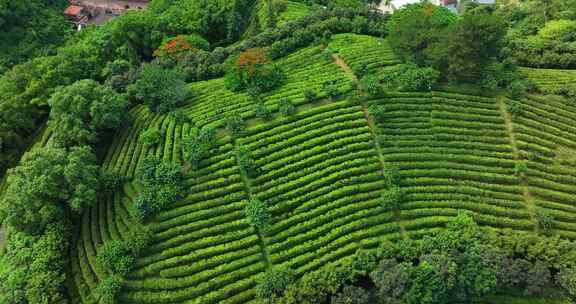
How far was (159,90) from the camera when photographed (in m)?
Result: 44.4

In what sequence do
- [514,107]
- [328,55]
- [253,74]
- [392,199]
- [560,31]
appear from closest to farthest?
[392,199]
[514,107]
[253,74]
[328,55]
[560,31]

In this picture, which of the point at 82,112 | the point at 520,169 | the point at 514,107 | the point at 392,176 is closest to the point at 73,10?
the point at 82,112

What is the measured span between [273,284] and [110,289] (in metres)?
14.1

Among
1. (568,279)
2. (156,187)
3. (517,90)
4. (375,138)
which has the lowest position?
(568,279)

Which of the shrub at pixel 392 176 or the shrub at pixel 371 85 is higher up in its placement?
the shrub at pixel 371 85

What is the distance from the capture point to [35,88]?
151 feet

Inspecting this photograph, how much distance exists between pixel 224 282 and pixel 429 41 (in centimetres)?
3779

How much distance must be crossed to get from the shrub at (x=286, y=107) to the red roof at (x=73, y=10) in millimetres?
55438

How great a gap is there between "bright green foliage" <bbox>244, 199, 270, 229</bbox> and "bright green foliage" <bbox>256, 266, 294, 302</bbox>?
16.2ft

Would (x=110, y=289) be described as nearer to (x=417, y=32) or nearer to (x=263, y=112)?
(x=263, y=112)

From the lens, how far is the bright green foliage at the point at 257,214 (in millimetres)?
34281

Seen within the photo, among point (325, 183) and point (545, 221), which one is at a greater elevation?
point (325, 183)

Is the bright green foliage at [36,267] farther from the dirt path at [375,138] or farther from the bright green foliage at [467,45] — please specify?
the bright green foliage at [467,45]

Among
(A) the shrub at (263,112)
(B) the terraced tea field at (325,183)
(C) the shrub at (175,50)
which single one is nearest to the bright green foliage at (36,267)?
(B) the terraced tea field at (325,183)
